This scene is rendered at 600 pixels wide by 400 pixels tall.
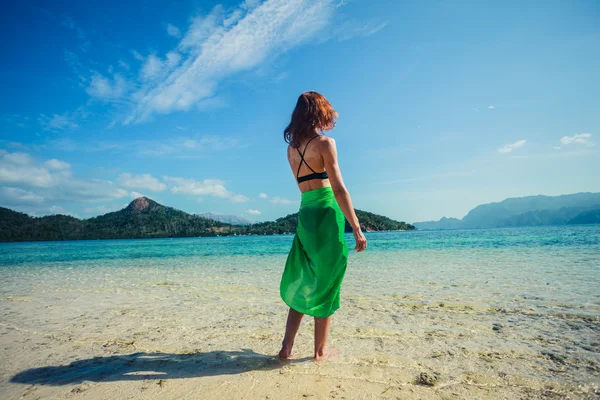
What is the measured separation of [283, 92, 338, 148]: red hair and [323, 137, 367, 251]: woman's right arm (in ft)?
0.80

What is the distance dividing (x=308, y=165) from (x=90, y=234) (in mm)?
132972

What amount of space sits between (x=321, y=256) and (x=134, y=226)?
13483 cm

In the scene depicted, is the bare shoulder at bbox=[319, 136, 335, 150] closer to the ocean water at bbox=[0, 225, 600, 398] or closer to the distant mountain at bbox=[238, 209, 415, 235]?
the ocean water at bbox=[0, 225, 600, 398]

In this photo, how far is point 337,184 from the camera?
2900 millimetres

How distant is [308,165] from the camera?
3.04 metres

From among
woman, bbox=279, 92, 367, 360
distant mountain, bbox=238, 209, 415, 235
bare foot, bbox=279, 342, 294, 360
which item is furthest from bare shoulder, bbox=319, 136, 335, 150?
distant mountain, bbox=238, 209, 415, 235

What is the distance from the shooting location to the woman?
294 cm

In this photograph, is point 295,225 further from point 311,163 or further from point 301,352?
point 311,163

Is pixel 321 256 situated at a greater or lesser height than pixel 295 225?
lesser

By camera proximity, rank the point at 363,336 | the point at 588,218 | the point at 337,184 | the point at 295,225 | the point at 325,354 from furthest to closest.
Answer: the point at 588,218 → the point at 295,225 → the point at 363,336 → the point at 325,354 → the point at 337,184

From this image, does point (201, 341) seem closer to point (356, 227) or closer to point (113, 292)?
point (356, 227)

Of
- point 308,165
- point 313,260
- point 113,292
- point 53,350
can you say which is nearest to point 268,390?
point 313,260

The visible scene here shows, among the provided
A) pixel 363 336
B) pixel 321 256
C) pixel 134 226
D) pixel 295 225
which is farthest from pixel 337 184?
pixel 134 226

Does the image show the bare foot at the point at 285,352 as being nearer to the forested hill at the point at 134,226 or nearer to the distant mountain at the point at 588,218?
the forested hill at the point at 134,226
